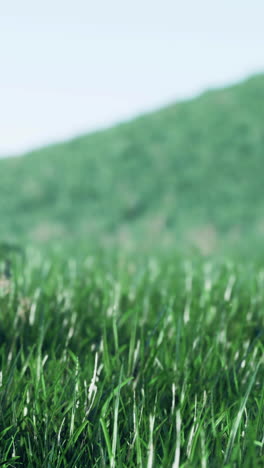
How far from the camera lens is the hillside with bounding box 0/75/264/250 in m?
14.3

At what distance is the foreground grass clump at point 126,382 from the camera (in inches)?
56.5

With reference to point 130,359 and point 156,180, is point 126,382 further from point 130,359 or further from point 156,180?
point 156,180

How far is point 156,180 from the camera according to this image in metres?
16.2

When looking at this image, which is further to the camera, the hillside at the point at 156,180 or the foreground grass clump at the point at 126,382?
the hillside at the point at 156,180

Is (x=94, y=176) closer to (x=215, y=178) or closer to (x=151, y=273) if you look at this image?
(x=215, y=178)

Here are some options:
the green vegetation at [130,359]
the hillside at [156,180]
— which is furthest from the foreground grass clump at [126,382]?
Result: the hillside at [156,180]

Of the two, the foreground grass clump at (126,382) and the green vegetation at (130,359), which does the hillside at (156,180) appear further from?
the foreground grass clump at (126,382)

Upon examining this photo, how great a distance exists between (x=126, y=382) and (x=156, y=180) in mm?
14734

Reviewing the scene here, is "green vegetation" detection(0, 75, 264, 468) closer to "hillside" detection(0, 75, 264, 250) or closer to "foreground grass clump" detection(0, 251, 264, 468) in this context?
"foreground grass clump" detection(0, 251, 264, 468)

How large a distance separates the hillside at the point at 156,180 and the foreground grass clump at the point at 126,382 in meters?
10.3

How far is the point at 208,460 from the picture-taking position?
1396mm

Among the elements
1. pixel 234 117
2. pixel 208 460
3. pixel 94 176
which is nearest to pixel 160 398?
pixel 208 460

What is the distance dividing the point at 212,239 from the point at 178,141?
197 inches

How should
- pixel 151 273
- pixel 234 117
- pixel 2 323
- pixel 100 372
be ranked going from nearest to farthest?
pixel 100 372 < pixel 2 323 < pixel 151 273 < pixel 234 117
